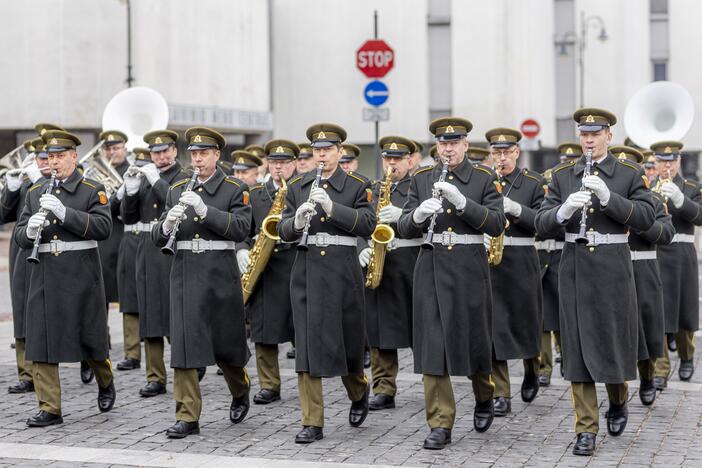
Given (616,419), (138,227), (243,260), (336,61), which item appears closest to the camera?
(616,419)

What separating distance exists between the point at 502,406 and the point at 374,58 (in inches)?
394

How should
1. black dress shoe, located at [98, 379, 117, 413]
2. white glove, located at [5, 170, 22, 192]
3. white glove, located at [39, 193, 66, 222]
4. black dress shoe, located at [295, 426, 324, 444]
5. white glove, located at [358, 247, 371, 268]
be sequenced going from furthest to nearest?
1. white glove, located at [5, 170, 22, 192]
2. white glove, located at [358, 247, 371, 268]
3. black dress shoe, located at [98, 379, 117, 413]
4. white glove, located at [39, 193, 66, 222]
5. black dress shoe, located at [295, 426, 324, 444]

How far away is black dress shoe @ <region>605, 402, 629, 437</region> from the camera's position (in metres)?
9.34

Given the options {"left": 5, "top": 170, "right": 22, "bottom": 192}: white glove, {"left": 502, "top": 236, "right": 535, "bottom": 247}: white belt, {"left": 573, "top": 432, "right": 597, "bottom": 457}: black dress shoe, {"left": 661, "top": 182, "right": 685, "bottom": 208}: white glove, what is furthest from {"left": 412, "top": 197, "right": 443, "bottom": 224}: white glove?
{"left": 5, "top": 170, "right": 22, "bottom": 192}: white glove

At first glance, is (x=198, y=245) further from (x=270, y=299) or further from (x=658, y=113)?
(x=658, y=113)

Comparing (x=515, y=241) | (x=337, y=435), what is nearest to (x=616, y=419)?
(x=337, y=435)

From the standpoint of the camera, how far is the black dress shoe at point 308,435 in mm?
9234

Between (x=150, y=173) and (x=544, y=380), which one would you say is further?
(x=544, y=380)

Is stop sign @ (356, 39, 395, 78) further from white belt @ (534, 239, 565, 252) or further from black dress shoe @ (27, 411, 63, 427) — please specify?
black dress shoe @ (27, 411, 63, 427)

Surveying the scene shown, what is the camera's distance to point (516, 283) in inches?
427

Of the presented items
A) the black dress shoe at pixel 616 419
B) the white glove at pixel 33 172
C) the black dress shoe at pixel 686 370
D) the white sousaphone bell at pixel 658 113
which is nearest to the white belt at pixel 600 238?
the black dress shoe at pixel 616 419

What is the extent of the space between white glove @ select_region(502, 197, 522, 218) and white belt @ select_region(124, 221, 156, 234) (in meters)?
3.08

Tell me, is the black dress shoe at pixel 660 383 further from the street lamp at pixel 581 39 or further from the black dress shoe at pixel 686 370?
the street lamp at pixel 581 39

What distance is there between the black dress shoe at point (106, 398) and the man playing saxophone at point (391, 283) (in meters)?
2.10
